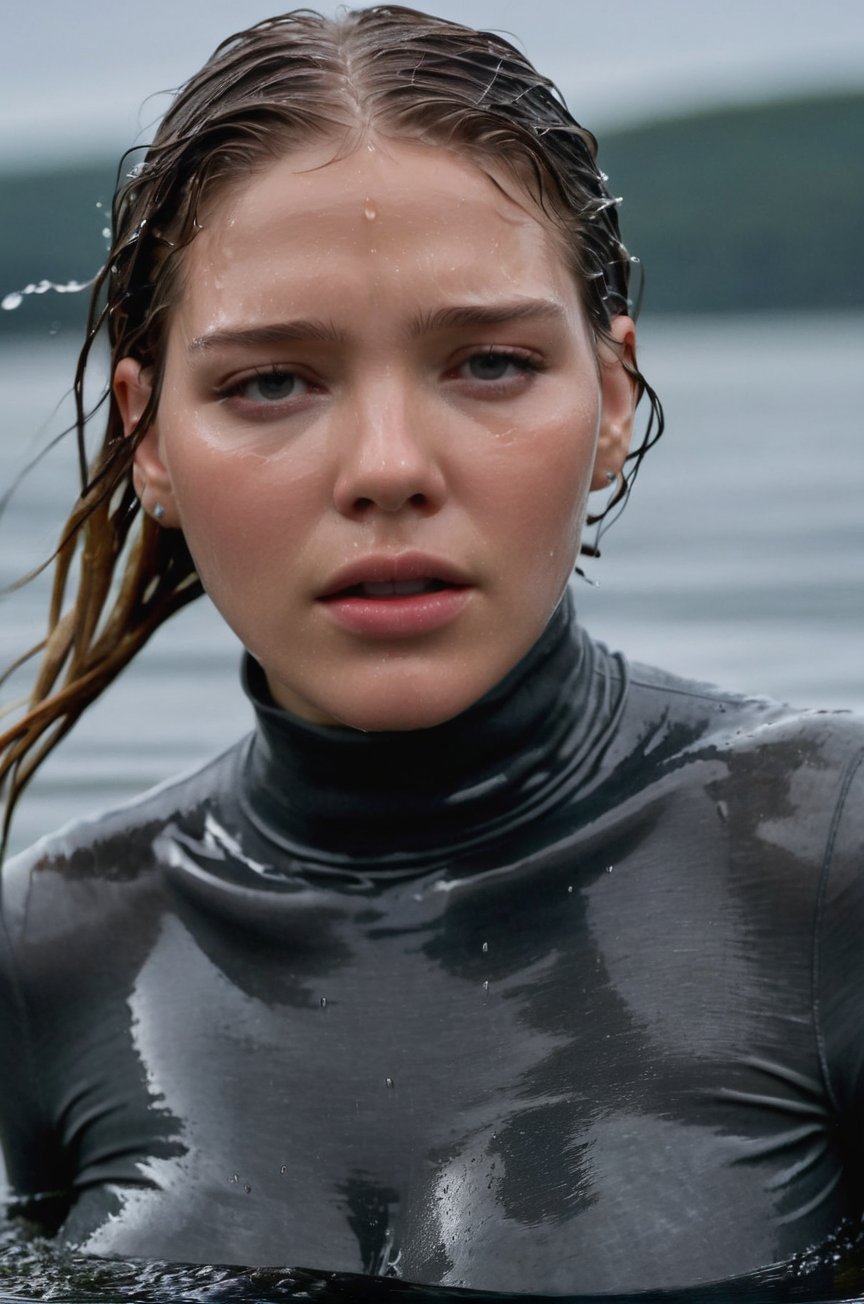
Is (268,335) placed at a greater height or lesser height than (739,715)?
greater

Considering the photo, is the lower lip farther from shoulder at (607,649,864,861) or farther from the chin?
shoulder at (607,649,864,861)

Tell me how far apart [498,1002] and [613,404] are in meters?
0.70

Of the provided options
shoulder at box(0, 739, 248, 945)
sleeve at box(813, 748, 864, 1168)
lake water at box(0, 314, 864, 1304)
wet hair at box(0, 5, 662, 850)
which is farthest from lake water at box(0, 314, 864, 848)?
sleeve at box(813, 748, 864, 1168)

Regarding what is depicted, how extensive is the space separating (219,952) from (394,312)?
82cm

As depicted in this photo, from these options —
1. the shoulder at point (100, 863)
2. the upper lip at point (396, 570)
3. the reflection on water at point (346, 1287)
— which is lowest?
the reflection on water at point (346, 1287)

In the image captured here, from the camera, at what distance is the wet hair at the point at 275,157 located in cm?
260

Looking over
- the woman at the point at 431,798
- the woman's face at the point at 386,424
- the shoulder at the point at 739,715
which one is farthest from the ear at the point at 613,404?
the shoulder at the point at 739,715

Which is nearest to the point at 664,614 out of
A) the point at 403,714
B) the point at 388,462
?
the point at 403,714

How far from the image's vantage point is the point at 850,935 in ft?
8.62

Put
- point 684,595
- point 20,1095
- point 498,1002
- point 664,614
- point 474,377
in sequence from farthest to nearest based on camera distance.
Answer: point 684,595 → point 664,614 → point 20,1095 → point 498,1002 → point 474,377

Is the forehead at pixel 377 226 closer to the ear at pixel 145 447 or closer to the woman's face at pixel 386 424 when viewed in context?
the woman's face at pixel 386 424

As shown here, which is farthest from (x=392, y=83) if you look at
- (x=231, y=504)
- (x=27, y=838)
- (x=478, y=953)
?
(x=27, y=838)

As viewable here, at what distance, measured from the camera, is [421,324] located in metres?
2.52

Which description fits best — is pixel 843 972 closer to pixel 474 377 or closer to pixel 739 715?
pixel 739 715
